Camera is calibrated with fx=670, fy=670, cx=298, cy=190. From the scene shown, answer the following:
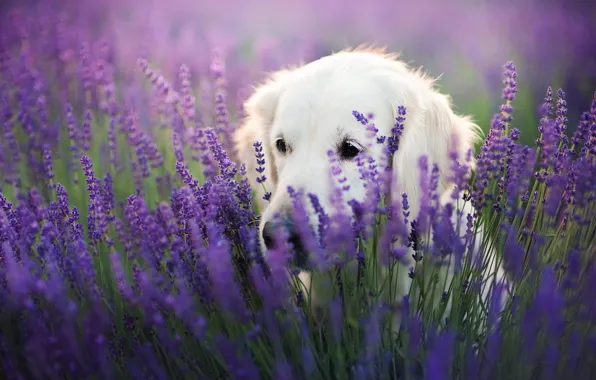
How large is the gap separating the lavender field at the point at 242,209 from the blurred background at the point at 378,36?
0.04ft

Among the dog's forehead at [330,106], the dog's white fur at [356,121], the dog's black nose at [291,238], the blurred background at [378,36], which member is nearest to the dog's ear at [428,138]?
the dog's white fur at [356,121]

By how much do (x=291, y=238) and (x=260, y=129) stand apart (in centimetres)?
111

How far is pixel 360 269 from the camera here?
1.77 meters

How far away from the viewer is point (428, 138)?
253 cm

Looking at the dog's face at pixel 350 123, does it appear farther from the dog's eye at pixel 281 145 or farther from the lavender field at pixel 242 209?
the lavender field at pixel 242 209

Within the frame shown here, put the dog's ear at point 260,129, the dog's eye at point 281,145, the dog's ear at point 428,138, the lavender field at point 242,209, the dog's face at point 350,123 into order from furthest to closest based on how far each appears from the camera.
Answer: the dog's ear at point 260,129
the dog's eye at point 281,145
the dog's ear at point 428,138
the dog's face at point 350,123
the lavender field at point 242,209

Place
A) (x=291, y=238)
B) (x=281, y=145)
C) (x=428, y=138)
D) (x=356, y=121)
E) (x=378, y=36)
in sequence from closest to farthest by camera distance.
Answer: (x=291, y=238)
(x=356, y=121)
(x=428, y=138)
(x=281, y=145)
(x=378, y=36)

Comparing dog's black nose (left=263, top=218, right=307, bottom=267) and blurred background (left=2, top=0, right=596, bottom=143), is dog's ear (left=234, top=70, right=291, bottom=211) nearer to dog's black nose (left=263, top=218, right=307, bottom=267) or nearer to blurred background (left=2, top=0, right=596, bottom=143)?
blurred background (left=2, top=0, right=596, bottom=143)

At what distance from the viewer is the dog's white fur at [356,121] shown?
2320 mm

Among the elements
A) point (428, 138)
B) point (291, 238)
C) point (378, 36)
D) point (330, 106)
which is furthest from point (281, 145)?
point (378, 36)

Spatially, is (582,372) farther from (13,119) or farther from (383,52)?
(13,119)

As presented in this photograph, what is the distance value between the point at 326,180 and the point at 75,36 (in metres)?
2.09

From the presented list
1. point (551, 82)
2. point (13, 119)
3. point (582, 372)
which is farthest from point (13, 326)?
point (551, 82)

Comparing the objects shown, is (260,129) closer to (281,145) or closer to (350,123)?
(281,145)
